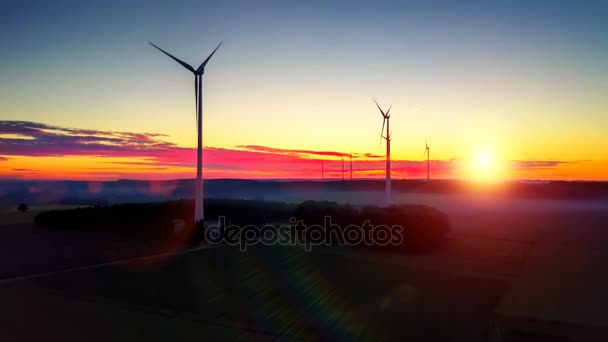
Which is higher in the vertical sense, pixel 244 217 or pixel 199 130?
pixel 199 130

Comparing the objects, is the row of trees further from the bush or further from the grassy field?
the grassy field

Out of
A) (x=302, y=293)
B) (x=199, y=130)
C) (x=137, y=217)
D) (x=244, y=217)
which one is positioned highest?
(x=199, y=130)

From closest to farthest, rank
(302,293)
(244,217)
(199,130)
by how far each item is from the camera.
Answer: (302,293)
(199,130)
(244,217)

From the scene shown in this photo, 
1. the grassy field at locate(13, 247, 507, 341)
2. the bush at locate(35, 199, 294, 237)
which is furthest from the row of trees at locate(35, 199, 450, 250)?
the grassy field at locate(13, 247, 507, 341)

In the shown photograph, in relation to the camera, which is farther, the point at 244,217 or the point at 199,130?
the point at 244,217

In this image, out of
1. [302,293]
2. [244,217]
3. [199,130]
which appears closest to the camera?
[302,293]

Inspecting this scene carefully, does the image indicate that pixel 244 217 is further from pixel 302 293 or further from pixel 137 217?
pixel 302 293

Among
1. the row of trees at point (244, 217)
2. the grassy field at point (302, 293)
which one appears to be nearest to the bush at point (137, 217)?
the row of trees at point (244, 217)

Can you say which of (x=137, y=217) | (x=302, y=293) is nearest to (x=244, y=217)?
(x=137, y=217)

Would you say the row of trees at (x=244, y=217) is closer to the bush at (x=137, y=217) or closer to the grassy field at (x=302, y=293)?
the bush at (x=137, y=217)

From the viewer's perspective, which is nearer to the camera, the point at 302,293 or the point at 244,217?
the point at 302,293

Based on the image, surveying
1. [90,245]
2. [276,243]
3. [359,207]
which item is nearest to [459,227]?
[359,207]

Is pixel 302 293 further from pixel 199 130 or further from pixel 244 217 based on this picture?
pixel 244 217
